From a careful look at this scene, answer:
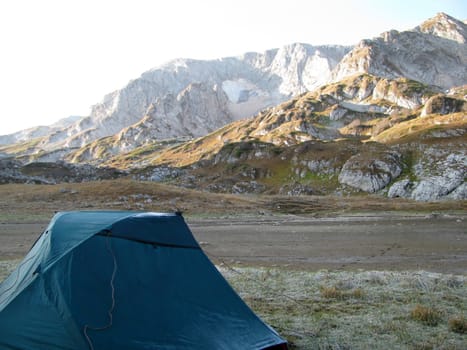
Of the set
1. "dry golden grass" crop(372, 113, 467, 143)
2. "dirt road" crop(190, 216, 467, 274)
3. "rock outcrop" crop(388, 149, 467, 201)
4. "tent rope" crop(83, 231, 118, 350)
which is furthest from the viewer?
"dry golden grass" crop(372, 113, 467, 143)

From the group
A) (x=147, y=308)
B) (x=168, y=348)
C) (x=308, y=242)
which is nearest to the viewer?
(x=168, y=348)

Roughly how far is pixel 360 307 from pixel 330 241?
17.0 meters

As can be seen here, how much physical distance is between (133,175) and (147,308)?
11366cm

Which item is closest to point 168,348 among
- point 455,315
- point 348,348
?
point 348,348

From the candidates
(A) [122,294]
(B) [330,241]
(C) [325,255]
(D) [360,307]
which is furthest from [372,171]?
(A) [122,294]

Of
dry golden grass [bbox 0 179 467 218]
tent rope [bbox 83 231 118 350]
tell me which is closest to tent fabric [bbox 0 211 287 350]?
tent rope [bbox 83 231 118 350]

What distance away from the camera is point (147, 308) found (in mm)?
7676

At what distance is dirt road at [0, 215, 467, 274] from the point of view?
67.1 ft

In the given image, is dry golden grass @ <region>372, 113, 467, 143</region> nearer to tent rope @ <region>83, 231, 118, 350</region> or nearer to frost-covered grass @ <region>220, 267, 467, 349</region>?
frost-covered grass @ <region>220, 267, 467, 349</region>

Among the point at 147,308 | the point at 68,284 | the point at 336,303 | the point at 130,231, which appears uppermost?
the point at 130,231

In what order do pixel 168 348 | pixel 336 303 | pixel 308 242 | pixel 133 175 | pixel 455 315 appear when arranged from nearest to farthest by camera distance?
pixel 168 348, pixel 455 315, pixel 336 303, pixel 308 242, pixel 133 175

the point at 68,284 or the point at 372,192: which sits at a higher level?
the point at 68,284

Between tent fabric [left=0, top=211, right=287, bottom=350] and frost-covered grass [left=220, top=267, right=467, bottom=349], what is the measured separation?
1755 millimetres

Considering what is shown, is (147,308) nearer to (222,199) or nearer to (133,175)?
(222,199)
